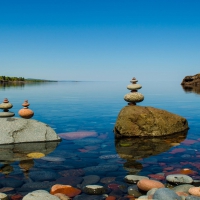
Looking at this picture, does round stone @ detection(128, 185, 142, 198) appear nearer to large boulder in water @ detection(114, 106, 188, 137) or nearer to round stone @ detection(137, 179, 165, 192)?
round stone @ detection(137, 179, 165, 192)

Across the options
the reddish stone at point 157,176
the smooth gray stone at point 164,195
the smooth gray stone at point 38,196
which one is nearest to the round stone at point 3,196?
the smooth gray stone at point 38,196

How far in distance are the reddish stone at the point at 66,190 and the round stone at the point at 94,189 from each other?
208mm

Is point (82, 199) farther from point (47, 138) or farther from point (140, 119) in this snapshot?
point (140, 119)

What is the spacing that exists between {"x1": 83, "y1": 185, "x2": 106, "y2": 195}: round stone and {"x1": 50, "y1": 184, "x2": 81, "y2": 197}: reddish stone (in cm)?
21

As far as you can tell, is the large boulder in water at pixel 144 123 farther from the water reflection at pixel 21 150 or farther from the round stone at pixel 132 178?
the round stone at pixel 132 178

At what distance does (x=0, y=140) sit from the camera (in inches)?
465

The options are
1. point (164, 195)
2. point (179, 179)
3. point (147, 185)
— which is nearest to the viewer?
point (164, 195)

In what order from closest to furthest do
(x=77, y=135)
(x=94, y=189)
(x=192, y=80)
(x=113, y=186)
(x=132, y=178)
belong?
(x=94, y=189) < (x=113, y=186) < (x=132, y=178) < (x=77, y=135) < (x=192, y=80)

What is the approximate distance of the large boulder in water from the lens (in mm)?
14203

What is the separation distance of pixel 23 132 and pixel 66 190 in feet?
20.0

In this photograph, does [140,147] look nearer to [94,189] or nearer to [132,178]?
[132,178]

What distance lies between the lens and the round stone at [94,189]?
22.9ft

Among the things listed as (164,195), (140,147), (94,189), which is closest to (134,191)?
(94,189)

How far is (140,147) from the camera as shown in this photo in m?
11.8
